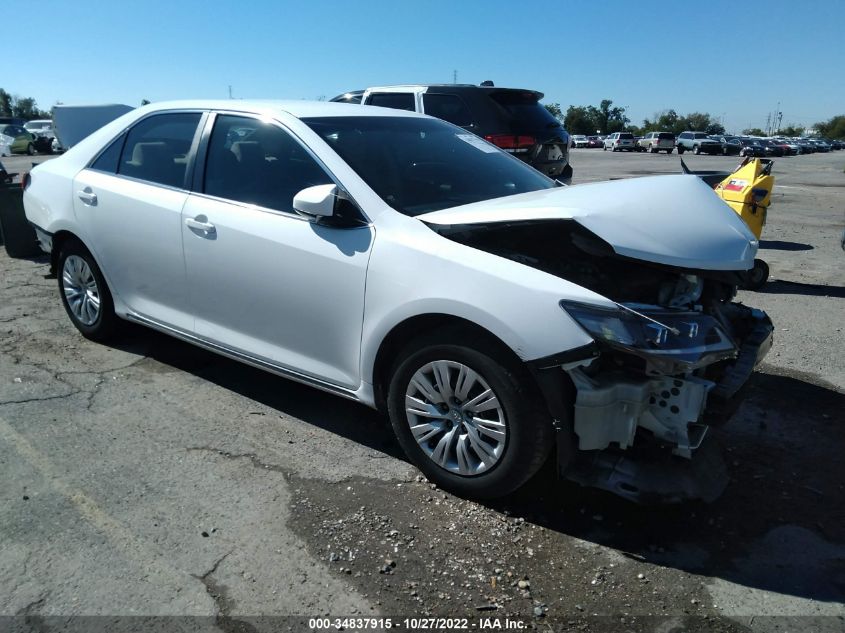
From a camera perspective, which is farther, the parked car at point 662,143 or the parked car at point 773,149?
the parked car at point 773,149

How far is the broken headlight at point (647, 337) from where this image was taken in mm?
2578

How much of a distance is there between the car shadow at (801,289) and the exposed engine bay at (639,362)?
387 centimetres

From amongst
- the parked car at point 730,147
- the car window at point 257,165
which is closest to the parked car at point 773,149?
the parked car at point 730,147

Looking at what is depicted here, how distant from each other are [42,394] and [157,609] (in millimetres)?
2359

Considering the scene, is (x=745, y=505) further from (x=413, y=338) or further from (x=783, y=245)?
(x=783, y=245)

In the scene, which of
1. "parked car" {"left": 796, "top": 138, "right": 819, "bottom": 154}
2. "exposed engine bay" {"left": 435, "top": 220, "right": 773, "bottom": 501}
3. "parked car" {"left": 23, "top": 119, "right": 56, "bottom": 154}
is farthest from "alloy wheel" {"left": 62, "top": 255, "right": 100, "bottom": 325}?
"parked car" {"left": 796, "top": 138, "right": 819, "bottom": 154}

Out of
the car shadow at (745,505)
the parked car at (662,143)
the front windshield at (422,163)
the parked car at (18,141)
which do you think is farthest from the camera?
the parked car at (662,143)

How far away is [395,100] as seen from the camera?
949cm

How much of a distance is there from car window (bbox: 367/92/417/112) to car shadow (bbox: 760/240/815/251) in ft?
16.9

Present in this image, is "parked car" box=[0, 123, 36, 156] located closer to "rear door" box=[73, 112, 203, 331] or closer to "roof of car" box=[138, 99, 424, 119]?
"rear door" box=[73, 112, 203, 331]

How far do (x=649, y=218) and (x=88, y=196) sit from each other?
363 centimetres

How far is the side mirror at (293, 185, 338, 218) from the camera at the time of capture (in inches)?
125

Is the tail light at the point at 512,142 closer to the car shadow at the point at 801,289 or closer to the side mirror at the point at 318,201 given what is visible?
the car shadow at the point at 801,289

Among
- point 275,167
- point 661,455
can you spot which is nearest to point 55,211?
point 275,167
